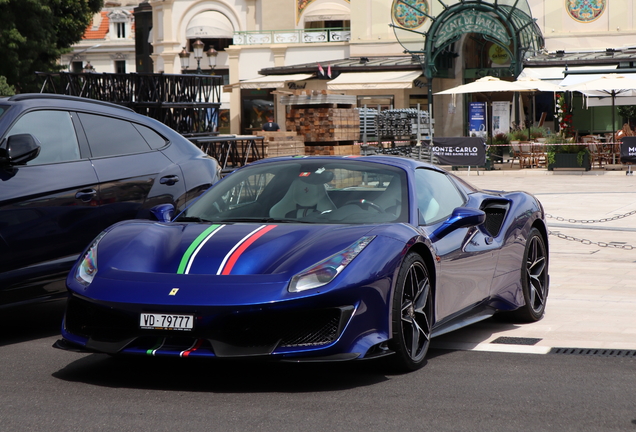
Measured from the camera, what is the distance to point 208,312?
461cm

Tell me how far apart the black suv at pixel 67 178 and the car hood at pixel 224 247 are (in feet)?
2.98

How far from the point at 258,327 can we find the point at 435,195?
6.41 ft

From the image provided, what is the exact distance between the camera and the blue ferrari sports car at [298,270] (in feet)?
15.3

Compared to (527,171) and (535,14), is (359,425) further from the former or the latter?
(535,14)

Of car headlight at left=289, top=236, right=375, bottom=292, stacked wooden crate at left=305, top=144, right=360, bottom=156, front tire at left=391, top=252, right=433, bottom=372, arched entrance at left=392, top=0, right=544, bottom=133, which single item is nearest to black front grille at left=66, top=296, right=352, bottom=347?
car headlight at left=289, top=236, right=375, bottom=292

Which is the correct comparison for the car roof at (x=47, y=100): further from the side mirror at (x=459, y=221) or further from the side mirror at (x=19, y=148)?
the side mirror at (x=459, y=221)

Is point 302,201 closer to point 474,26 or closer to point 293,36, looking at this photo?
point 474,26

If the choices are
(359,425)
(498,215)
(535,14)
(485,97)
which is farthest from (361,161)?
(535,14)

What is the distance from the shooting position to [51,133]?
6656 millimetres

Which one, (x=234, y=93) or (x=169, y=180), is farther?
(x=234, y=93)

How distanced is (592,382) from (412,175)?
167 centimetres

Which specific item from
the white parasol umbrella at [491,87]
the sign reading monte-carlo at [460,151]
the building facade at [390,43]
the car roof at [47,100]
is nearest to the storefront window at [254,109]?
the building facade at [390,43]

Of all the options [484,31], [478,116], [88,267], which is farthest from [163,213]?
[484,31]

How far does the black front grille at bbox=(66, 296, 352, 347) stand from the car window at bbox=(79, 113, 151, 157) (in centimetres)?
237
